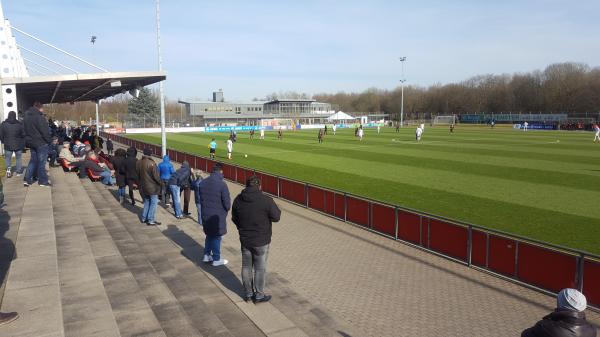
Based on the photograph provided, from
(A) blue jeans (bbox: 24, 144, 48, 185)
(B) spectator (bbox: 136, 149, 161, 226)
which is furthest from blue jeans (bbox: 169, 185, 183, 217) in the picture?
(A) blue jeans (bbox: 24, 144, 48, 185)

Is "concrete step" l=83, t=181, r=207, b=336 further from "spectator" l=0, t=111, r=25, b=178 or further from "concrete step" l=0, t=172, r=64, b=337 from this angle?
"spectator" l=0, t=111, r=25, b=178

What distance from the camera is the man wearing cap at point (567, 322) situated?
3.30 metres

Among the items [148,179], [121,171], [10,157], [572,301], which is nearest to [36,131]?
[121,171]

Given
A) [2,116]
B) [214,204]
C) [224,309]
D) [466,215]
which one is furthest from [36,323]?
[2,116]

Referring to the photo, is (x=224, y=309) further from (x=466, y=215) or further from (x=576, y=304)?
(x=466, y=215)

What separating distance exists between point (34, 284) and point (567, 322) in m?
5.99

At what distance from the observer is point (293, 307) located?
6926 mm

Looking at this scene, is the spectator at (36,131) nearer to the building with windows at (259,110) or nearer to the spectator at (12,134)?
the spectator at (12,134)

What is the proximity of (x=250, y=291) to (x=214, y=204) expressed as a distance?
1781 millimetres

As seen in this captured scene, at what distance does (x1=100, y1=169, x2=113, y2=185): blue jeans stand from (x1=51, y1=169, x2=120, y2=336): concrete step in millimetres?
8199

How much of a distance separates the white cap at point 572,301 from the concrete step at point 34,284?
4.78 m

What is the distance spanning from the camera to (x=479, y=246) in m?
9.42

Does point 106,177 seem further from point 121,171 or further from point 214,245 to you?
point 214,245

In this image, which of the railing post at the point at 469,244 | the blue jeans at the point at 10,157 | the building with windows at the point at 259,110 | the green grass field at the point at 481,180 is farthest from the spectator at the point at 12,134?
the building with windows at the point at 259,110
